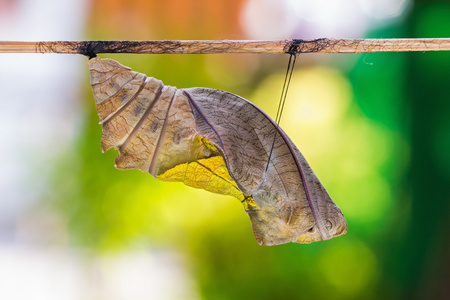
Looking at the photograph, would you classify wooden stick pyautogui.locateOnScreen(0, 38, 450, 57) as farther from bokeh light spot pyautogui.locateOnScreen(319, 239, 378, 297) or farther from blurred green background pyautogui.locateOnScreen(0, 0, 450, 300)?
bokeh light spot pyautogui.locateOnScreen(319, 239, 378, 297)

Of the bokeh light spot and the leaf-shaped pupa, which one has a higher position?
the leaf-shaped pupa

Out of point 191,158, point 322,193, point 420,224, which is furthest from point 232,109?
point 420,224

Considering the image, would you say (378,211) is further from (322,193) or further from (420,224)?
(322,193)

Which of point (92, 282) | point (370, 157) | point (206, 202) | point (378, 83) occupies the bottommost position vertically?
point (92, 282)

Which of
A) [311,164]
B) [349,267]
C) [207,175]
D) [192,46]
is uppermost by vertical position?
[311,164]

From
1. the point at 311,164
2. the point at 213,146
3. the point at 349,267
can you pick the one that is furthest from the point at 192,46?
the point at 349,267

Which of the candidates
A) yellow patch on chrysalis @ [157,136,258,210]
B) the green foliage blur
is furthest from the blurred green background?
yellow patch on chrysalis @ [157,136,258,210]

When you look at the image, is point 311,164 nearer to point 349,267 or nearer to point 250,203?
point 349,267
